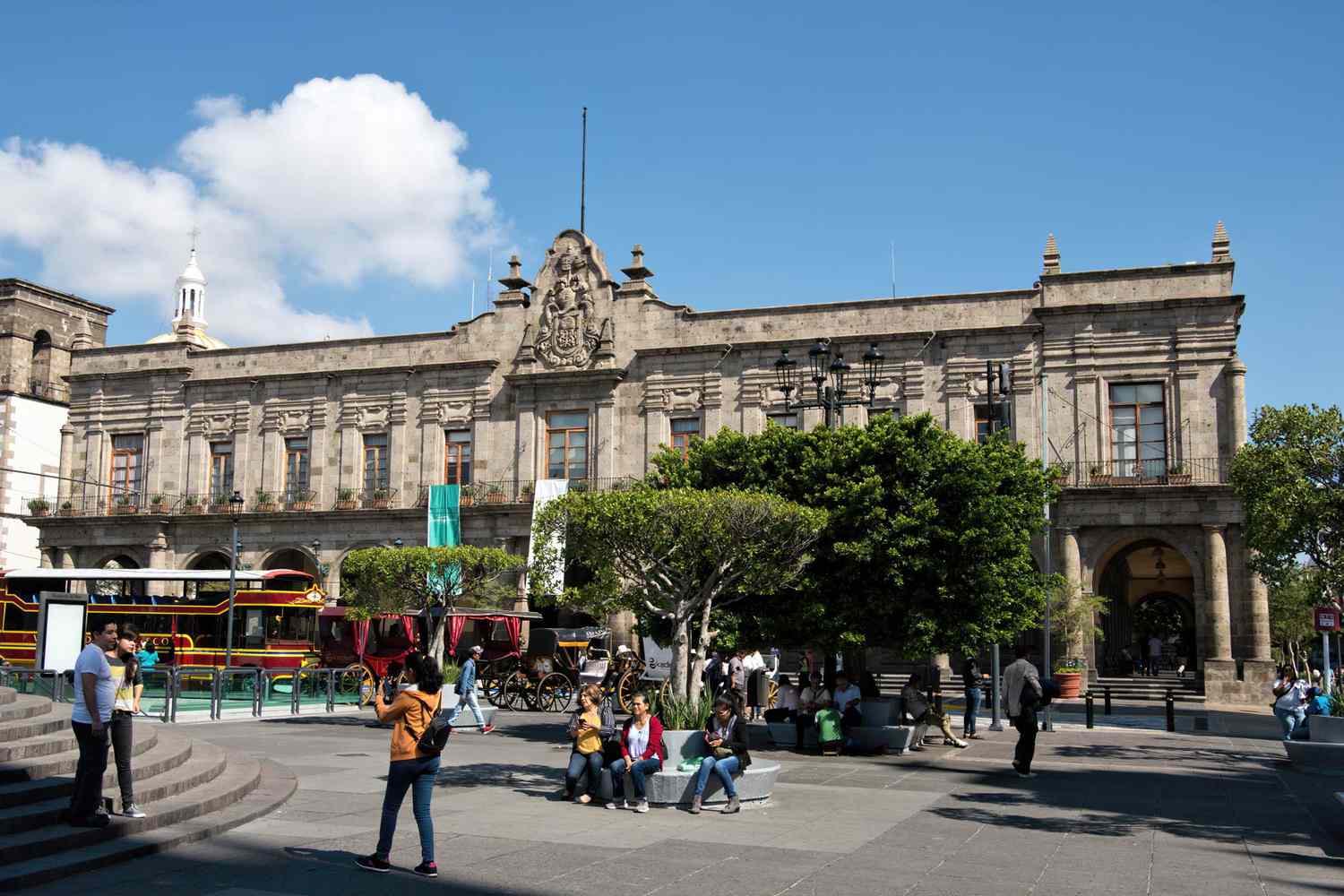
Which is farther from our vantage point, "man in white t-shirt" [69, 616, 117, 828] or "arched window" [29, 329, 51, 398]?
"arched window" [29, 329, 51, 398]

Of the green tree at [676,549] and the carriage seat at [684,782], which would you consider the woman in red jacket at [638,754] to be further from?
the green tree at [676,549]

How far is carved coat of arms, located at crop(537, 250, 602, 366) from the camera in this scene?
39.0 meters

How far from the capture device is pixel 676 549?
620 inches

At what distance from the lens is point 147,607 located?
32062mm

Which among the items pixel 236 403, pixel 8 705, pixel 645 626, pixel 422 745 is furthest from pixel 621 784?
pixel 236 403

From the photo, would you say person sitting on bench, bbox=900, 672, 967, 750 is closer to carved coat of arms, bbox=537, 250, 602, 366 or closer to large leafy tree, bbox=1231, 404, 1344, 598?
large leafy tree, bbox=1231, 404, 1344, 598

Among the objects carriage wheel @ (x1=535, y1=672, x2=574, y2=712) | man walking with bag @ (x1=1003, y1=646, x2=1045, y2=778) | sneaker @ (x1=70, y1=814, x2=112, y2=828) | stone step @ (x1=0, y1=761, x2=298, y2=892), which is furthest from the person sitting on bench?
sneaker @ (x1=70, y1=814, x2=112, y2=828)

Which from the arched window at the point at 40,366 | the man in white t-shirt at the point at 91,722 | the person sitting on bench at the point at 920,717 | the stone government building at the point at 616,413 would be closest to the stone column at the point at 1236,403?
the stone government building at the point at 616,413

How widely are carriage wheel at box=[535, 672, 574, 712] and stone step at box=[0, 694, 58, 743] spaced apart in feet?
44.9

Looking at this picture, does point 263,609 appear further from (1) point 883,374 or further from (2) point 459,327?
(1) point 883,374

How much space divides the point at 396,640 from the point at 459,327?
45.2 feet

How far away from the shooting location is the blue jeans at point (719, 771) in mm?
12289

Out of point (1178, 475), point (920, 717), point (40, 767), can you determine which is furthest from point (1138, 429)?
point (40, 767)

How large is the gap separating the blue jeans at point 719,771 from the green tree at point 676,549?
242 cm
